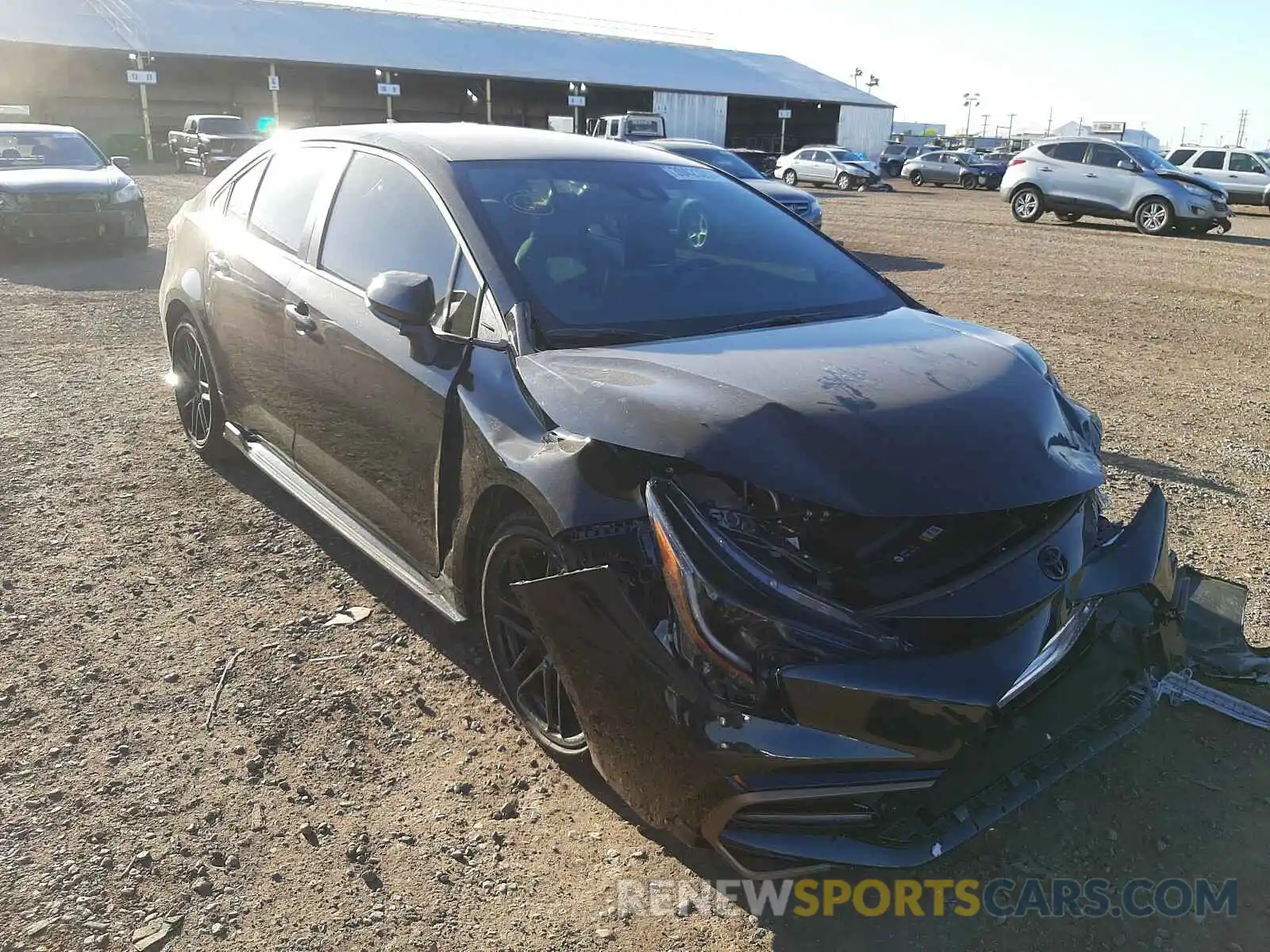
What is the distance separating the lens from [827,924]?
7.75 ft

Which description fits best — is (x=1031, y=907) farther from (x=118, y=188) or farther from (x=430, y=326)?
(x=118, y=188)

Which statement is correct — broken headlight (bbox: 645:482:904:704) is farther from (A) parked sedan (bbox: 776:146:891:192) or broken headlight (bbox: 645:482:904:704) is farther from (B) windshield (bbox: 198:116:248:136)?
(A) parked sedan (bbox: 776:146:891:192)

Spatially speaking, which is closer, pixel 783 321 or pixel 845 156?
pixel 783 321

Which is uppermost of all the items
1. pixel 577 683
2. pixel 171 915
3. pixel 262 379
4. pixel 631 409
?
pixel 631 409

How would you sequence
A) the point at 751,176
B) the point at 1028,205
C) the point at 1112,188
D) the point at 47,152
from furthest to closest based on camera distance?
1. the point at 1028,205
2. the point at 1112,188
3. the point at 751,176
4. the point at 47,152

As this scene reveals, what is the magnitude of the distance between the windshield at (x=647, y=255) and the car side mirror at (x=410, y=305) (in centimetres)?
27

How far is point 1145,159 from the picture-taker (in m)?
18.8

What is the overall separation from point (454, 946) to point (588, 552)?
98cm

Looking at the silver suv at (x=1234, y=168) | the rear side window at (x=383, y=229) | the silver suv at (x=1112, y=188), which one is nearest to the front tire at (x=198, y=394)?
the rear side window at (x=383, y=229)

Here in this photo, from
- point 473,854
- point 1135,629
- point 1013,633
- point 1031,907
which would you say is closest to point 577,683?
point 473,854

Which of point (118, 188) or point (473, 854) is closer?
point (473, 854)

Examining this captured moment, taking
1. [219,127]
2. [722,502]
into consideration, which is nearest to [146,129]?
[219,127]

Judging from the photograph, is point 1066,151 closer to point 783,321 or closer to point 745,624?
point 783,321

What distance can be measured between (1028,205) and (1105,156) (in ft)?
6.21
